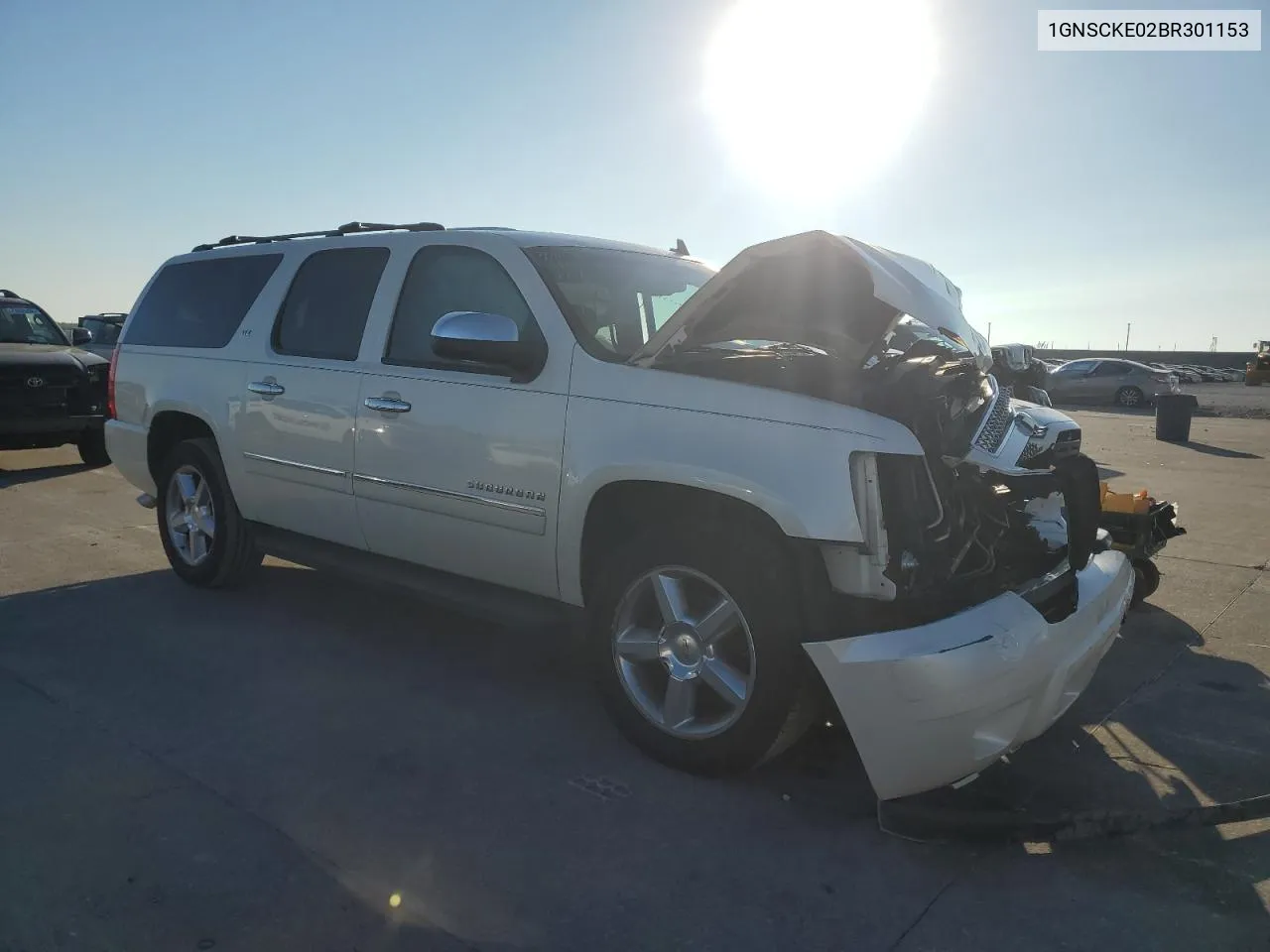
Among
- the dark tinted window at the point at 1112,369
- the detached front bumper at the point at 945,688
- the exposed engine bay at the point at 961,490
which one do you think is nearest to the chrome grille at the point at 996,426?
the exposed engine bay at the point at 961,490

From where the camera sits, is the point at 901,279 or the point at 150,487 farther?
the point at 150,487

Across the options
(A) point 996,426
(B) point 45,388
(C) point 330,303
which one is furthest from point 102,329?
(A) point 996,426

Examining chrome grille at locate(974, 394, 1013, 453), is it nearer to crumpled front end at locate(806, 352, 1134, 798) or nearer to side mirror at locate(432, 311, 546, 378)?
crumpled front end at locate(806, 352, 1134, 798)

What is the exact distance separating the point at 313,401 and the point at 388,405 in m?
0.61

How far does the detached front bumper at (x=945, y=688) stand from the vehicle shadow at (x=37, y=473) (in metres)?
9.48

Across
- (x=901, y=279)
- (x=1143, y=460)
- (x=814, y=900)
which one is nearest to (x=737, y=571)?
(x=814, y=900)

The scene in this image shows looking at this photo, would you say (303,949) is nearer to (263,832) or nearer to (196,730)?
(263,832)

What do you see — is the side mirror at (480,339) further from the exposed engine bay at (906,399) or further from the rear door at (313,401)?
the rear door at (313,401)

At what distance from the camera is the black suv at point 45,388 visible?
10.1m

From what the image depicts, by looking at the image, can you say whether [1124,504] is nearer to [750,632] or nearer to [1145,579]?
[1145,579]

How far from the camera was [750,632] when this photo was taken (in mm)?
3164

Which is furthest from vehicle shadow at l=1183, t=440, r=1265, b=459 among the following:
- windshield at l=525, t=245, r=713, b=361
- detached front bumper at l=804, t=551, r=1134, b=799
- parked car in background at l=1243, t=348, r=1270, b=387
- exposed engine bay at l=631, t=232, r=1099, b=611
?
parked car in background at l=1243, t=348, r=1270, b=387

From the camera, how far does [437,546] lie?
4.26 meters

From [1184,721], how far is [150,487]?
5.67m
